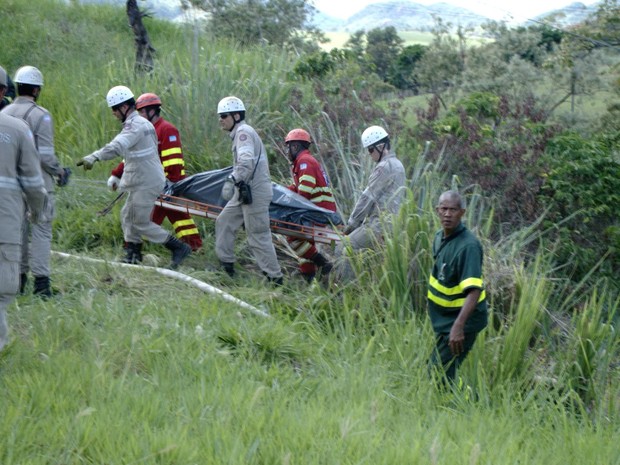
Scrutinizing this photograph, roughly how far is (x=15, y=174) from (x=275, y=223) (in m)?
4.34

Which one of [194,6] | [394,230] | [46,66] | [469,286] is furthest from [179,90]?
[194,6]

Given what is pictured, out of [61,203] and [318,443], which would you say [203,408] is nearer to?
[318,443]

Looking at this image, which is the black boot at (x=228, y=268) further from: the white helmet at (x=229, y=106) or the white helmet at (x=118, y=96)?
the white helmet at (x=118, y=96)

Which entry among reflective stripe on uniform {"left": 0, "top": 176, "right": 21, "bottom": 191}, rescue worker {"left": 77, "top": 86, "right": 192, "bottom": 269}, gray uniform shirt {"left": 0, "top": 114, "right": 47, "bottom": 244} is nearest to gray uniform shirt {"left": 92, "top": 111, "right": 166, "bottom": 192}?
rescue worker {"left": 77, "top": 86, "right": 192, "bottom": 269}

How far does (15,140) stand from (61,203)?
232 inches

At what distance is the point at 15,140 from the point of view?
600 cm

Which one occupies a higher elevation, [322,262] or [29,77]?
[29,77]

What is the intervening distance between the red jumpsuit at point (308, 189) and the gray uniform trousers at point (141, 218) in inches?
59.7

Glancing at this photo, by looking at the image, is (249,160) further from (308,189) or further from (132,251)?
(132,251)

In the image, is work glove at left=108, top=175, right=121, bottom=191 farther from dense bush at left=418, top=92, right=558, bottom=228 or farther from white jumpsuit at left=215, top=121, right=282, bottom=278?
dense bush at left=418, top=92, right=558, bottom=228

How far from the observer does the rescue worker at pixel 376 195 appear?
9.38m

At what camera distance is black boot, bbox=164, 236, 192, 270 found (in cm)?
1012

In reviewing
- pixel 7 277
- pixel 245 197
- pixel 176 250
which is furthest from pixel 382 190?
pixel 7 277

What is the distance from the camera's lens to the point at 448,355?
265 inches
